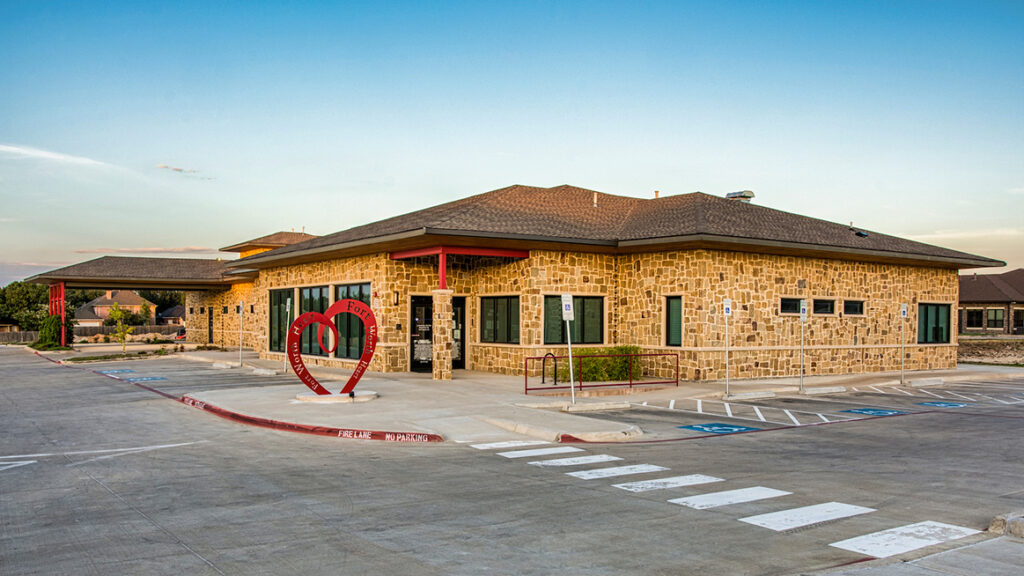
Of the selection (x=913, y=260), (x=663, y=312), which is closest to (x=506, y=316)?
(x=663, y=312)

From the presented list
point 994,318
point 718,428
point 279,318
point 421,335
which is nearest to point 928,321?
point 421,335

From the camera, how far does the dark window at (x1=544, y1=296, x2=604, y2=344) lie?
81.9ft

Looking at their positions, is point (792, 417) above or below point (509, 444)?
below

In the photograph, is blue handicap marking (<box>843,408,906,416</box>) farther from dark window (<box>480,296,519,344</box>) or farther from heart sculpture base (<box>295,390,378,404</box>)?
heart sculpture base (<box>295,390,378,404</box>)

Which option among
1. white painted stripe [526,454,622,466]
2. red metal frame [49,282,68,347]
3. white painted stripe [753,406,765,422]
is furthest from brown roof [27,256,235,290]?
white painted stripe [526,454,622,466]

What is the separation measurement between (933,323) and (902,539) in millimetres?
28161

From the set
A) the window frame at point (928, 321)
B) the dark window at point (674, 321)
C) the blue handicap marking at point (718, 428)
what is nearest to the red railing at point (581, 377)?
the dark window at point (674, 321)

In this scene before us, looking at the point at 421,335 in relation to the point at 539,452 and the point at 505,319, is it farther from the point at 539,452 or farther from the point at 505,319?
the point at 539,452

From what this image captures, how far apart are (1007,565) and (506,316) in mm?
19872

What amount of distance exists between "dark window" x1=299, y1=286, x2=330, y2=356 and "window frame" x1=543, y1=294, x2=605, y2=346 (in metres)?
9.42

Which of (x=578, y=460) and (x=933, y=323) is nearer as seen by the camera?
(x=578, y=460)

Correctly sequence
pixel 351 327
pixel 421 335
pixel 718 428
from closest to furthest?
pixel 718 428
pixel 421 335
pixel 351 327

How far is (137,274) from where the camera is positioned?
154 ft

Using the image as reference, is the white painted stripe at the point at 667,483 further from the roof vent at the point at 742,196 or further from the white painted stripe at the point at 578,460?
the roof vent at the point at 742,196
